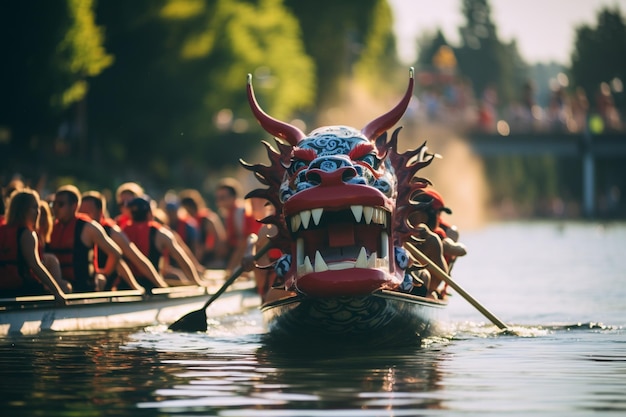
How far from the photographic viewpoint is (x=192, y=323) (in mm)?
20578


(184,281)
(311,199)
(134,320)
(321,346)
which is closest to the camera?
(311,199)

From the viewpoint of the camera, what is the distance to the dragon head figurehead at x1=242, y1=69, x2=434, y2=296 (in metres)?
16.4

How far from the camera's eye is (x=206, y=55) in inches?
2237

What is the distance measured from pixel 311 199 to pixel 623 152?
7304cm

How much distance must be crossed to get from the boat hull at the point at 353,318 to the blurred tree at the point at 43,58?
2298 cm

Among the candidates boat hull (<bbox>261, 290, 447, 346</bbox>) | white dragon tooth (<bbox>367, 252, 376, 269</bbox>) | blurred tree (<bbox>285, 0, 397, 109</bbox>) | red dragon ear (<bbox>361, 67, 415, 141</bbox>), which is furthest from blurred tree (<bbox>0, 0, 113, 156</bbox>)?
blurred tree (<bbox>285, 0, 397, 109</bbox>)

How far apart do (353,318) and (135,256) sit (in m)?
5.00

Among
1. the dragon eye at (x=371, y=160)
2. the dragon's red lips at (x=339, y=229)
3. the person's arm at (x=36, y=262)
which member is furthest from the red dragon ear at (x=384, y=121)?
the person's arm at (x=36, y=262)

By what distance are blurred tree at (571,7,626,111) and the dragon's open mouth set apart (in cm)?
10566

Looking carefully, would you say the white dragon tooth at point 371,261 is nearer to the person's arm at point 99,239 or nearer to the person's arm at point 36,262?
the person's arm at point 36,262

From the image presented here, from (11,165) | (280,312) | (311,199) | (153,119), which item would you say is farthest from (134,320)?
(153,119)

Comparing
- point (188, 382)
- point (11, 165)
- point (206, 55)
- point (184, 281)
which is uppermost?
point (206, 55)

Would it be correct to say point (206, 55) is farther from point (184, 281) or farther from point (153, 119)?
point (184, 281)

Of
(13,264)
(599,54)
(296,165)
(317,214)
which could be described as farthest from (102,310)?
(599,54)
